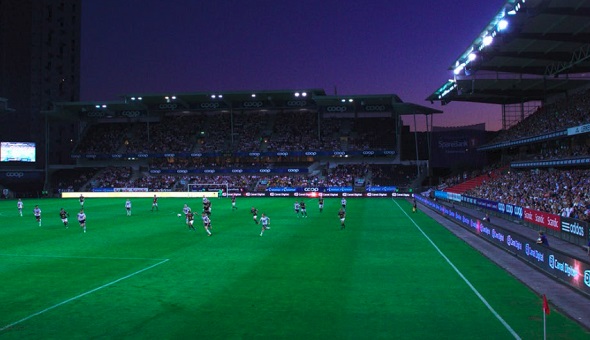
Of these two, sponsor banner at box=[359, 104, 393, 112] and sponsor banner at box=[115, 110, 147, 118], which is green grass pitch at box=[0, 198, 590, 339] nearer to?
sponsor banner at box=[359, 104, 393, 112]

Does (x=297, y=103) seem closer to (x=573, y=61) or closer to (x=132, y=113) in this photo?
(x=132, y=113)

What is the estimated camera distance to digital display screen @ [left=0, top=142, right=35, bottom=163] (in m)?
71.5

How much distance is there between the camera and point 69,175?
8581 centimetres

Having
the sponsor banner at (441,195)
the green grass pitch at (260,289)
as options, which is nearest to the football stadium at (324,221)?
the green grass pitch at (260,289)

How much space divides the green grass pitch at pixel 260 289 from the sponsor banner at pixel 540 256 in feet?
4.51

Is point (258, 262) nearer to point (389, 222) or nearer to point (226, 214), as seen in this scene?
point (389, 222)

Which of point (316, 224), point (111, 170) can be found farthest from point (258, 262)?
point (111, 170)

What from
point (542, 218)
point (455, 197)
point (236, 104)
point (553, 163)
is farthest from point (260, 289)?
point (236, 104)

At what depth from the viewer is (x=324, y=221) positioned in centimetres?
3666

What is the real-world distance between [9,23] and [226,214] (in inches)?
2324

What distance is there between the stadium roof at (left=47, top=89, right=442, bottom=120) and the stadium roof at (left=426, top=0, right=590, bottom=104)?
989 inches

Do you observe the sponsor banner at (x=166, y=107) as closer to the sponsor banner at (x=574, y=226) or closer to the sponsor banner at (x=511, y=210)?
the sponsor banner at (x=511, y=210)

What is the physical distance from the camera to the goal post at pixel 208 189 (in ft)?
240

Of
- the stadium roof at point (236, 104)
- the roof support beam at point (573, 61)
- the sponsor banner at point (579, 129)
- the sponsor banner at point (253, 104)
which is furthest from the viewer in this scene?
the sponsor banner at point (253, 104)
